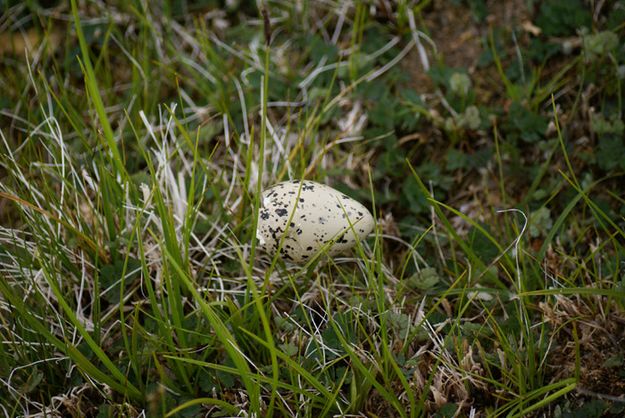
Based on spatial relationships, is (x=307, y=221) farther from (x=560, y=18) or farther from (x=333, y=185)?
(x=560, y=18)

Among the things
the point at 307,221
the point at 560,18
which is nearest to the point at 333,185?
the point at 307,221

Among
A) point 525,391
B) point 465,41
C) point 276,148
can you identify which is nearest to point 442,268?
point 525,391

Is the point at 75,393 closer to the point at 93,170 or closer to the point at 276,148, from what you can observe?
the point at 93,170

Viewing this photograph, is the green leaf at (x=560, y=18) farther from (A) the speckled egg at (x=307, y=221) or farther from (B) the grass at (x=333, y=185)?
(A) the speckled egg at (x=307, y=221)

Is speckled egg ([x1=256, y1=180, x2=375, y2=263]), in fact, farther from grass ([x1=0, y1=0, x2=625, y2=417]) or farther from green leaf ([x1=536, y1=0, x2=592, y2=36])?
green leaf ([x1=536, y1=0, x2=592, y2=36])

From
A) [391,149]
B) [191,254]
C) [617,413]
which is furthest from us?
[391,149]

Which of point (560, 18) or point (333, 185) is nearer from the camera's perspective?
point (333, 185)

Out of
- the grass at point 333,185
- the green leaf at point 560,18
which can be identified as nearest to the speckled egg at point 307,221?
the grass at point 333,185
